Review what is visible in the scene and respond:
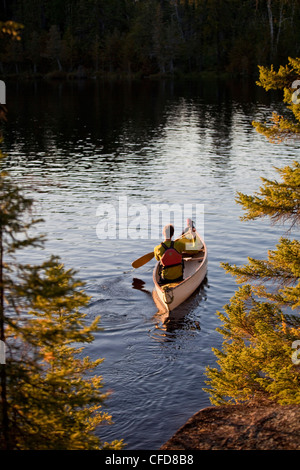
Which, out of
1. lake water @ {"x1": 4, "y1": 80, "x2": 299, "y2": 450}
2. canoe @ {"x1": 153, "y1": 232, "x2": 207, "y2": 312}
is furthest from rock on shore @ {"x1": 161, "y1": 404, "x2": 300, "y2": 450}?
canoe @ {"x1": 153, "y1": 232, "x2": 207, "y2": 312}

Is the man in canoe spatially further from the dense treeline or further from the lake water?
the dense treeline

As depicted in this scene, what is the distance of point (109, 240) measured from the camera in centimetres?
2597

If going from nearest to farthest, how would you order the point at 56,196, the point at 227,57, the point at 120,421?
the point at 120,421 → the point at 56,196 → the point at 227,57

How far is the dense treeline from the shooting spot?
399 ft

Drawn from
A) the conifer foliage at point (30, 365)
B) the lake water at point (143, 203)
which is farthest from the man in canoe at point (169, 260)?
the conifer foliage at point (30, 365)

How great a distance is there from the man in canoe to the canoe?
0.23 m

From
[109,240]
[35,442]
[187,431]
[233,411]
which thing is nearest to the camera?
[35,442]

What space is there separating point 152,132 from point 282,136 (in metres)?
48.6

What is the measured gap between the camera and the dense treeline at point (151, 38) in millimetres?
121688

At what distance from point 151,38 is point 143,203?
108331mm

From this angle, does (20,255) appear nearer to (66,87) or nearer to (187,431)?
(187,431)

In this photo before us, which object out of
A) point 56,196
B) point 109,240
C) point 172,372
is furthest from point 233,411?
point 56,196

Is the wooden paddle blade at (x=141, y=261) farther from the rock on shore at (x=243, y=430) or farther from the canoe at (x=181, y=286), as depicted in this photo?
the rock on shore at (x=243, y=430)

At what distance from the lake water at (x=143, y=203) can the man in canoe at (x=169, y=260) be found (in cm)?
102
